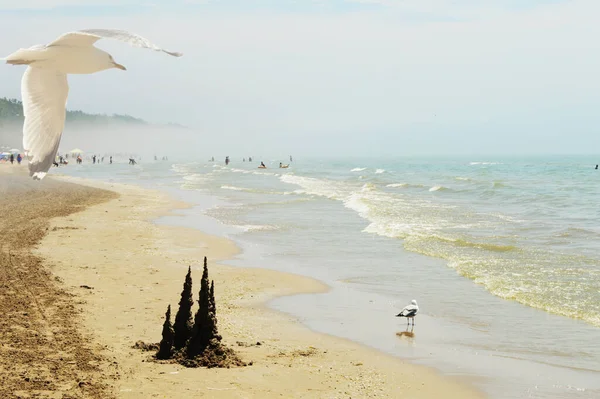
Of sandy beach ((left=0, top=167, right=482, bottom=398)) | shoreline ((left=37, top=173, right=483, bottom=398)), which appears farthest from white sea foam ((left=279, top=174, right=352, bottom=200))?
sandy beach ((left=0, top=167, right=482, bottom=398))

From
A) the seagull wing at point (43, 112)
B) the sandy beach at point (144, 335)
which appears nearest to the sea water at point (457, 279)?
the sandy beach at point (144, 335)

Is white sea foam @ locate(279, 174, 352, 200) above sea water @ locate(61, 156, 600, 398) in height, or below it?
above

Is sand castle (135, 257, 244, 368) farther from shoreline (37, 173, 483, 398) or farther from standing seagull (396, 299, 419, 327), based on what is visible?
standing seagull (396, 299, 419, 327)

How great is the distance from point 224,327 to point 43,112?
7.40 m

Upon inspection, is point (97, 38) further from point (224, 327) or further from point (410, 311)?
point (410, 311)

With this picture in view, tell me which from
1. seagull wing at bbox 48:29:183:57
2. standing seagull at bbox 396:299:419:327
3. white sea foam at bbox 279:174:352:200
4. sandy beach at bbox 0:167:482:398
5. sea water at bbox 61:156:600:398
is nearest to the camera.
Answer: seagull wing at bbox 48:29:183:57

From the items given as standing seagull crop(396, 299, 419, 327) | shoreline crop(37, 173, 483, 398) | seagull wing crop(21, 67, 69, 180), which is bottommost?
shoreline crop(37, 173, 483, 398)

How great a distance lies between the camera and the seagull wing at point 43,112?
348 centimetres

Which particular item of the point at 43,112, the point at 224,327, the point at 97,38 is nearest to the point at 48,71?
the point at 43,112

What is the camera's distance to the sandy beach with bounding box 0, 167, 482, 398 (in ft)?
26.1

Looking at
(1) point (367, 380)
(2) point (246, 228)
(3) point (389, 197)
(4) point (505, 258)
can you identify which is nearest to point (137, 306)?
(1) point (367, 380)

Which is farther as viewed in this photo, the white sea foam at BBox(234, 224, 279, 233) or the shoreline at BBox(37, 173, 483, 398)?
the white sea foam at BBox(234, 224, 279, 233)

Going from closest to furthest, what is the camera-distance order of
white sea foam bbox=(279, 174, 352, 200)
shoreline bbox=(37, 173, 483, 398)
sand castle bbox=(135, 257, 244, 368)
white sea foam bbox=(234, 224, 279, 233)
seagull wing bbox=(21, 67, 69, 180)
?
seagull wing bbox=(21, 67, 69, 180), shoreline bbox=(37, 173, 483, 398), sand castle bbox=(135, 257, 244, 368), white sea foam bbox=(234, 224, 279, 233), white sea foam bbox=(279, 174, 352, 200)

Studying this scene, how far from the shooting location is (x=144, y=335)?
992 centimetres
